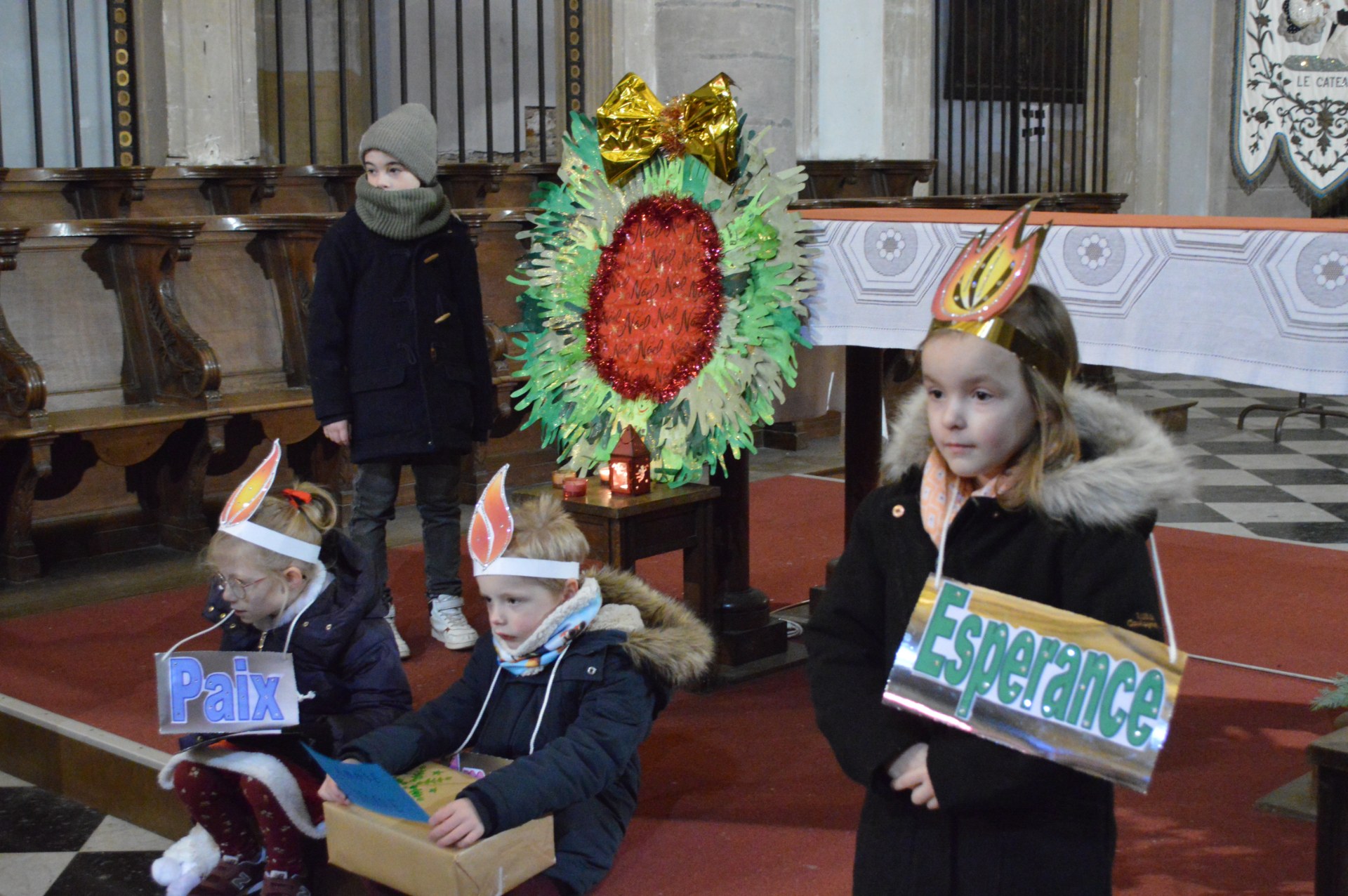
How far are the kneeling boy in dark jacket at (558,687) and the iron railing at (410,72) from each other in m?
6.59

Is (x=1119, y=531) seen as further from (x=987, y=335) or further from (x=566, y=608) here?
(x=566, y=608)

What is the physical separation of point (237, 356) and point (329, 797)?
3068mm

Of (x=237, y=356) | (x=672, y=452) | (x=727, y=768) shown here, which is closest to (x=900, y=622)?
(x=727, y=768)

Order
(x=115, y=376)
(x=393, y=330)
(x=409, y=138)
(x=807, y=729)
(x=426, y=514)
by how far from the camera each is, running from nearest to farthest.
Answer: (x=807, y=729) < (x=409, y=138) < (x=393, y=330) < (x=426, y=514) < (x=115, y=376)

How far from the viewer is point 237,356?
16.1 ft

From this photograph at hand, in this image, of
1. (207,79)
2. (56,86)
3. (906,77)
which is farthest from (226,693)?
(906,77)

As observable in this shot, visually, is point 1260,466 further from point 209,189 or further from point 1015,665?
point 1015,665

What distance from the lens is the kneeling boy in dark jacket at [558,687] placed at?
2184mm

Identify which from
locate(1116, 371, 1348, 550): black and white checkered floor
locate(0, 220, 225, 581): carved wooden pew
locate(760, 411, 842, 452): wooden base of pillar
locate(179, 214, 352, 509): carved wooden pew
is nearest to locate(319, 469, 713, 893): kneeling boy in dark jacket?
locate(1116, 371, 1348, 550): black and white checkered floor

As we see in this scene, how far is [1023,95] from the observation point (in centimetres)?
1035

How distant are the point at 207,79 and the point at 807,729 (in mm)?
4424

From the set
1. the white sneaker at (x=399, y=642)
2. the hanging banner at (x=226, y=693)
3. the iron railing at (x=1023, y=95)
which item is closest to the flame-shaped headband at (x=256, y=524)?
the hanging banner at (x=226, y=693)

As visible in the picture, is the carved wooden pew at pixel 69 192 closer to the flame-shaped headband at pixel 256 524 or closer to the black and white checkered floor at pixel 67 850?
the black and white checkered floor at pixel 67 850

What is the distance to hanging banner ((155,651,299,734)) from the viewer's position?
86.7 inches
